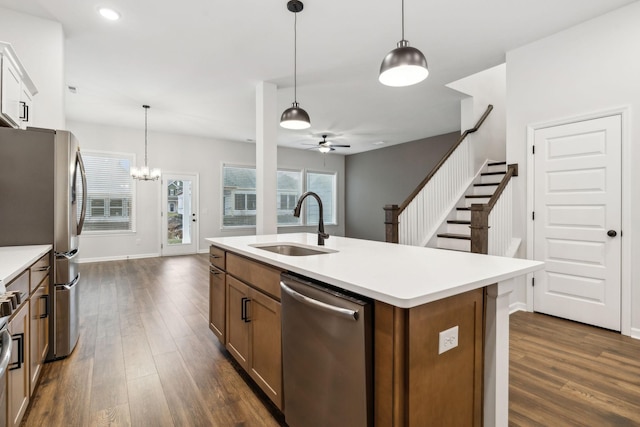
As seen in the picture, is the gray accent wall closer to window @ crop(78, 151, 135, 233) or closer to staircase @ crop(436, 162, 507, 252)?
staircase @ crop(436, 162, 507, 252)

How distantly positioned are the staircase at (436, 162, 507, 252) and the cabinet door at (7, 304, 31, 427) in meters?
4.18

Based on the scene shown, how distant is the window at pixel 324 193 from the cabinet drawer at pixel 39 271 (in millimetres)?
8220

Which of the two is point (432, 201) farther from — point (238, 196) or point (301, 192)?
point (301, 192)

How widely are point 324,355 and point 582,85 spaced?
3760mm

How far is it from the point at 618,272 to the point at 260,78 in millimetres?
4685

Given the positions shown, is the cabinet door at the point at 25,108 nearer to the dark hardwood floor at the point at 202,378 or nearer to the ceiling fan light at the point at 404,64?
the dark hardwood floor at the point at 202,378

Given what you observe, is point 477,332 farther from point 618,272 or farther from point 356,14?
point 356,14

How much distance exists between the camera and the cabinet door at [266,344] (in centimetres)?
169

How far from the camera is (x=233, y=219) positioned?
8.69 meters

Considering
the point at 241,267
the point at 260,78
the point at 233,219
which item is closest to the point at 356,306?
the point at 241,267

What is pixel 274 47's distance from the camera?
11.8ft

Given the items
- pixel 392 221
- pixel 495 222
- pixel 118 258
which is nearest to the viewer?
pixel 495 222

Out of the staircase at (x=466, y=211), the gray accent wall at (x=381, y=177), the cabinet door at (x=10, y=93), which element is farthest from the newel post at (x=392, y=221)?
the gray accent wall at (x=381, y=177)

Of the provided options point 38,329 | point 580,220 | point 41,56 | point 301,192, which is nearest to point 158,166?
point 301,192
